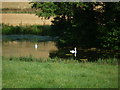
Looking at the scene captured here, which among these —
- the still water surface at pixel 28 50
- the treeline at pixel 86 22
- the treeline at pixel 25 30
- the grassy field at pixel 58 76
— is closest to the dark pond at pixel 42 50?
the still water surface at pixel 28 50

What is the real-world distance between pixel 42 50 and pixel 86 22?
424 cm

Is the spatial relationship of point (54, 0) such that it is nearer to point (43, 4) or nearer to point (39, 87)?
point (43, 4)

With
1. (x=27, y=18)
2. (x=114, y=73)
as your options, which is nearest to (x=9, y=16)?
(x=27, y=18)

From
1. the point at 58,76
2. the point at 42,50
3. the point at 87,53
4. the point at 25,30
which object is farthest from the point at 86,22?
the point at 25,30

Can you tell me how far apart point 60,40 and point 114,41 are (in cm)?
449

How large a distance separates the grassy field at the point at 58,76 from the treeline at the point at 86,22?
494 cm

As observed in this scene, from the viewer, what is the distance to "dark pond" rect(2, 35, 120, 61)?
1811 centimetres

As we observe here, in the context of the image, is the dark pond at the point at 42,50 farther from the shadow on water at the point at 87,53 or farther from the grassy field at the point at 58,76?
the grassy field at the point at 58,76

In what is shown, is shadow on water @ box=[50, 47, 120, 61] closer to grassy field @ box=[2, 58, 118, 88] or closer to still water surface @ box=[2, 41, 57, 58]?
still water surface @ box=[2, 41, 57, 58]

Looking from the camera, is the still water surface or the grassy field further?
the still water surface

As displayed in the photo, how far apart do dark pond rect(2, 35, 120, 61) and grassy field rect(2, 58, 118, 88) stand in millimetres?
5555

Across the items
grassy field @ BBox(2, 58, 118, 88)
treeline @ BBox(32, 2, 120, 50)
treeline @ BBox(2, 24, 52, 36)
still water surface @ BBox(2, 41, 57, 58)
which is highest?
treeline @ BBox(32, 2, 120, 50)

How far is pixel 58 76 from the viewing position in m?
9.60

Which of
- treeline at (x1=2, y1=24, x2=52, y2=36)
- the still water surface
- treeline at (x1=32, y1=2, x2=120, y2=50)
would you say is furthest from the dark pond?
treeline at (x1=2, y1=24, x2=52, y2=36)
